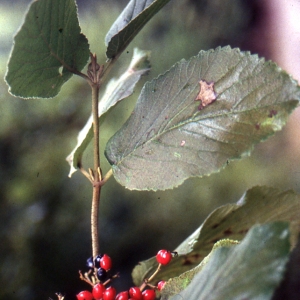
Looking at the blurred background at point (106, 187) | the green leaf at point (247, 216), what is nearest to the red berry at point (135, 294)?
the green leaf at point (247, 216)

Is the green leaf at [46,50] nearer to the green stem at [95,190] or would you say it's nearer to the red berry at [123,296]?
the green stem at [95,190]

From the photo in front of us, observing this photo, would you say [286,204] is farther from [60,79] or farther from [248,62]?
[60,79]

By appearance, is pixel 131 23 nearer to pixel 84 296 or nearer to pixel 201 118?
pixel 201 118

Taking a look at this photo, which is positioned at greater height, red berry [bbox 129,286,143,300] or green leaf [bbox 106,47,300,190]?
green leaf [bbox 106,47,300,190]

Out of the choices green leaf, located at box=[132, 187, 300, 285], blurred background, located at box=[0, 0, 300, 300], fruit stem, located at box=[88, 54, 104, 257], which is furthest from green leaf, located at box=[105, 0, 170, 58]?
blurred background, located at box=[0, 0, 300, 300]

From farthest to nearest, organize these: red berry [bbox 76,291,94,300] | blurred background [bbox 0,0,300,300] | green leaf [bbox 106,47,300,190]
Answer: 1. blurred background [bbox 0,0,300,300]
2. red berry [bbox 76,291,94,300]
3. green leaf [bbox 106,47,300,190]

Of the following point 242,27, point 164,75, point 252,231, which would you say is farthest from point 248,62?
point 242,27

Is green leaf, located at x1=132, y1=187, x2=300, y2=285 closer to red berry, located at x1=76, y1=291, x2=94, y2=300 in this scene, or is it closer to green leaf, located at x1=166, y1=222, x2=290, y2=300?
red berry, located at x1=76, y1=291, x2=94, y2=300

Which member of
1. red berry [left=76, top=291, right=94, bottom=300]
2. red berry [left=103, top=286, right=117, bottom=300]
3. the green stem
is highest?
the green stem
